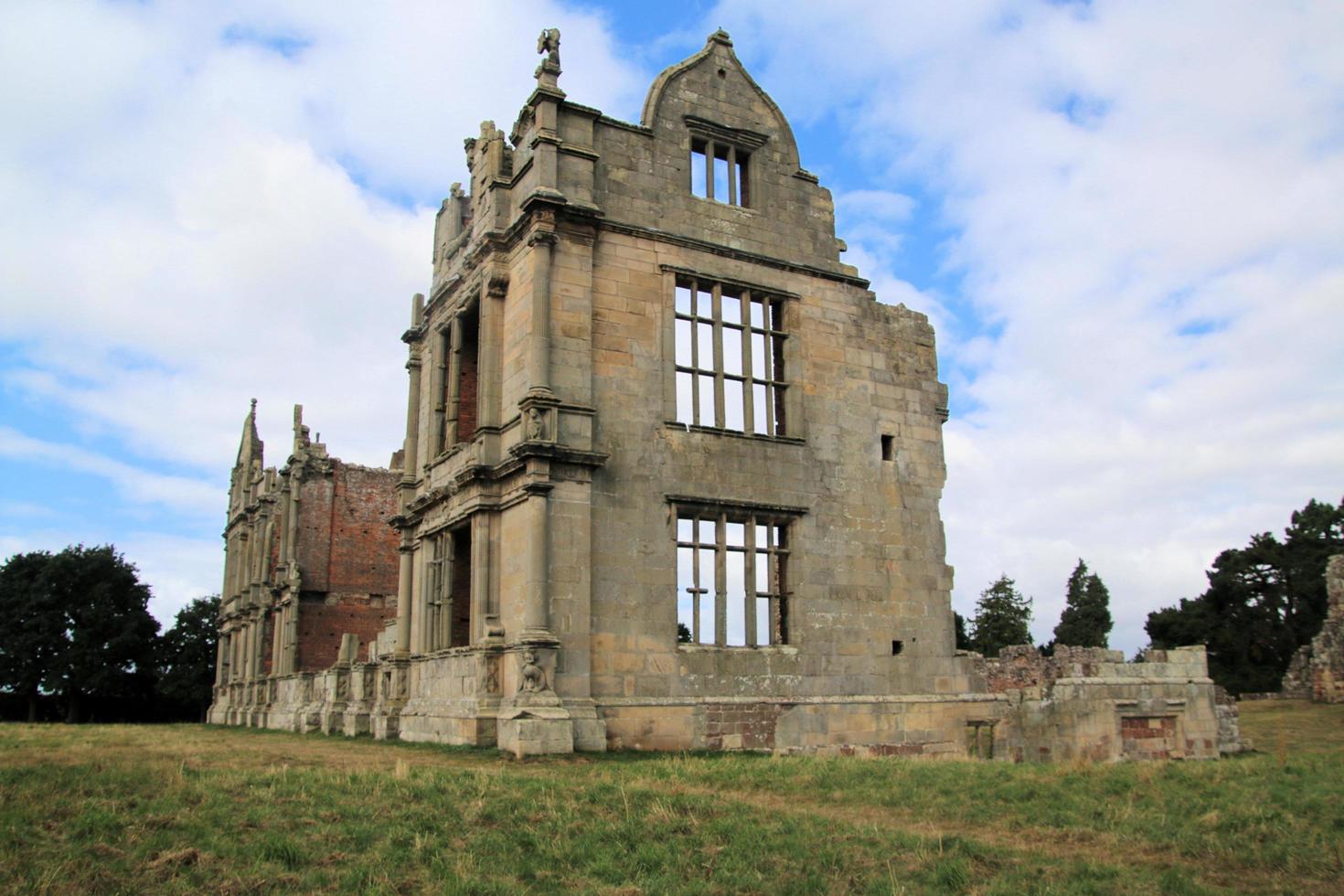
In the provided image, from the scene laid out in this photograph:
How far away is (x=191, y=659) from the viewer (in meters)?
57.4

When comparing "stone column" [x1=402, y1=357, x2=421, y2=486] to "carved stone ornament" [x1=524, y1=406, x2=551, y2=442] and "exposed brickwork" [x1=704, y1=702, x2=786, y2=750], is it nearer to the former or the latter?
"carved stone ornament" [x1=524, y1=406, x2=551, y2=442]

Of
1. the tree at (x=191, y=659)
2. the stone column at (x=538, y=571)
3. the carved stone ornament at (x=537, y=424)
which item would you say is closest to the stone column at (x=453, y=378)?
the carved stone ornament at (x=537, y=424)

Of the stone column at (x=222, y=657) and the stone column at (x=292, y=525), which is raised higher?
the stone column at (x=292, y=525)

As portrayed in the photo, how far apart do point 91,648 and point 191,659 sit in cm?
483

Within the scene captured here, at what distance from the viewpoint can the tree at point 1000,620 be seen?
2318 inches

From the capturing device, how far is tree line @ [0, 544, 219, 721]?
5394 centimetres

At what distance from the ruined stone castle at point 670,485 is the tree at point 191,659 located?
3466 cm

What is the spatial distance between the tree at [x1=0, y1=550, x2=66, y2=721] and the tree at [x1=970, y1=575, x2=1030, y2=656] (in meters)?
47.3

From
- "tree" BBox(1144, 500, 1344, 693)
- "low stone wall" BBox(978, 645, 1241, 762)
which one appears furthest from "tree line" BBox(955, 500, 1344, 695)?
"low stone wall" BBox(978, 645, 1241, 762)

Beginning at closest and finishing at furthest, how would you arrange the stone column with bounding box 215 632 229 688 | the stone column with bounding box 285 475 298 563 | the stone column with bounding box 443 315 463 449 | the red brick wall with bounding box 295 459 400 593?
the stone column with bounding box 443 315 463 449
the stone column with bounding box 285 475 298 563
the red brick wall with bounding box 295 459 400 593
the stone column with bounding box 215 632 229 688

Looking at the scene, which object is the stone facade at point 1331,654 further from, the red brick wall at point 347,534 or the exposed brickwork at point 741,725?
the red brick wall at point 347,534

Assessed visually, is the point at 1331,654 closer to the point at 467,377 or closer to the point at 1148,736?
the point at 1148,736

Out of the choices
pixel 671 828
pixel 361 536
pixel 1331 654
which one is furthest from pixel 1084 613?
pixel 671 828

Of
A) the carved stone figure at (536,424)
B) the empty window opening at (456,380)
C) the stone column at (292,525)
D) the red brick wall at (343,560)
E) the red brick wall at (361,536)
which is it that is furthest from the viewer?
the red brick wall at (361,536)
